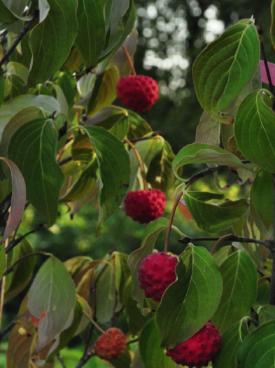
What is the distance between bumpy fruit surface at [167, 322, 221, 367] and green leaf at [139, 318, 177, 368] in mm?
99

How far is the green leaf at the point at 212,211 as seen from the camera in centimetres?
117

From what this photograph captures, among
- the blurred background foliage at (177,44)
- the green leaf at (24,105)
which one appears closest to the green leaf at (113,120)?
the green leaf at (24,105)

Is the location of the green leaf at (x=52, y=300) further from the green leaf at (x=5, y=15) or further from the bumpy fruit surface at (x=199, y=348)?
the green leaf at (x=5, y=15)

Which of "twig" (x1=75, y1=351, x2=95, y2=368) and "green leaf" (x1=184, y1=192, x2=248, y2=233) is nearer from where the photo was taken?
"green leaf" (x1=184, y1=192, x2=248, y2=233)

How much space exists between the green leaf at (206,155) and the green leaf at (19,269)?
1.90ft

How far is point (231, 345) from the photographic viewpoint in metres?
1.11

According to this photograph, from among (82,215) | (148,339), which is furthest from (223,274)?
(82,215)

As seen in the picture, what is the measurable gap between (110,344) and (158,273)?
42cm

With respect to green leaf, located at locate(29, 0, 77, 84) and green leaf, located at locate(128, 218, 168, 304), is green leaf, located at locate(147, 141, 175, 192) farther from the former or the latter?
green leaf, located at locate(29, 0, 77, 84)

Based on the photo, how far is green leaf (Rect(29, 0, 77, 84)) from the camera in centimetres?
109

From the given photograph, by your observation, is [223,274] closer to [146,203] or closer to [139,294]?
[139,294]

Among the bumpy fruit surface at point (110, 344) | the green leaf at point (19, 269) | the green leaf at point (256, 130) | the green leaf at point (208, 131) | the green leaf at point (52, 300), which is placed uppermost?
the green leaf at point (256, 130)

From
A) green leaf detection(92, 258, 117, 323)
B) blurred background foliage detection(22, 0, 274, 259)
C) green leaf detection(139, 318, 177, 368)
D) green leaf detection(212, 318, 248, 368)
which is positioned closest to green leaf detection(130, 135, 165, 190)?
green leaf detection(92, 258, 117, 323)

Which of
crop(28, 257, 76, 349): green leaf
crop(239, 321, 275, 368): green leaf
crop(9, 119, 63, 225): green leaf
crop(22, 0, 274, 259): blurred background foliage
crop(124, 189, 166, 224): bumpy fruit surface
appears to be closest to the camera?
crop(239, 321, 275, 368): green leaf
